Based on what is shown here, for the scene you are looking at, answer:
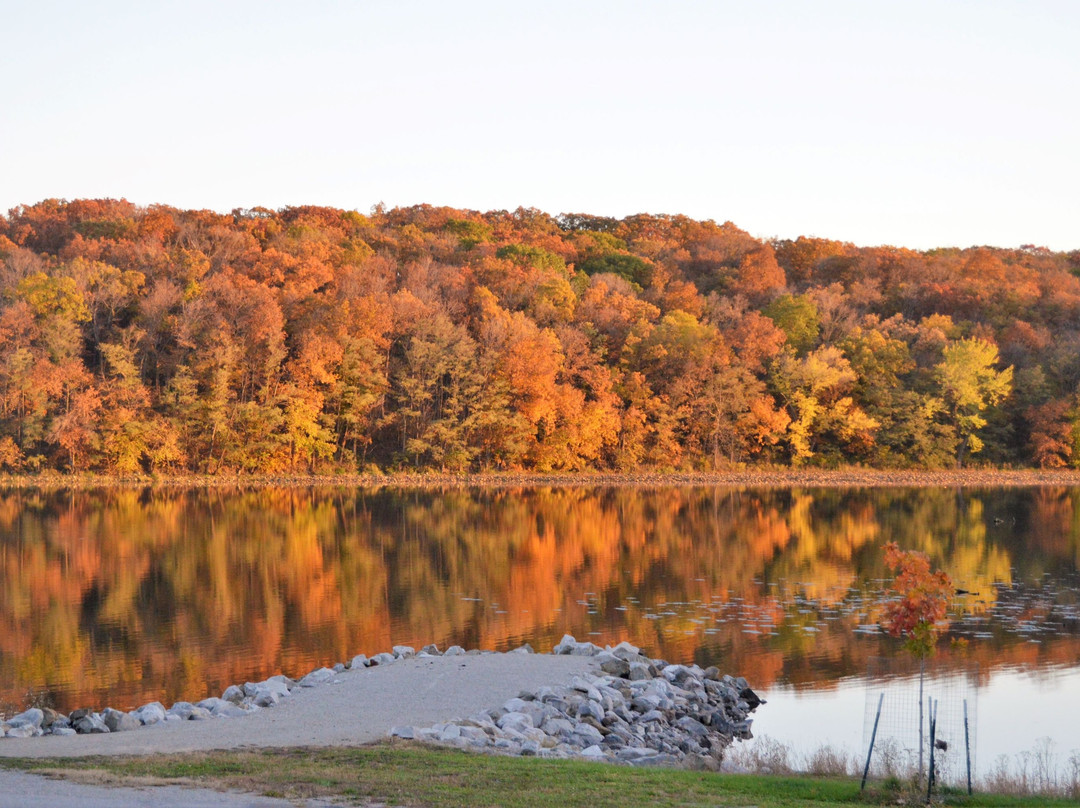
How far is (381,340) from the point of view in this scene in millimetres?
61219

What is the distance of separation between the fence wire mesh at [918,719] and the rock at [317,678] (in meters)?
7.07

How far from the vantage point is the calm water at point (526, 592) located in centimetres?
1722

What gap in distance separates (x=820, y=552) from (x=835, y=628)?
451 inches

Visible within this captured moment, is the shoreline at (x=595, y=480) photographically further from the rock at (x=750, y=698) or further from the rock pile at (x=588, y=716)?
the rock at (x=750, y=698)

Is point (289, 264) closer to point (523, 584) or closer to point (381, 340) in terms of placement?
point (381, 340)

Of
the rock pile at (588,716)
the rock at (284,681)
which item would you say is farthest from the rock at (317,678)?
the rock at (284,681)

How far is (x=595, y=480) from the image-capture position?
2416 inches

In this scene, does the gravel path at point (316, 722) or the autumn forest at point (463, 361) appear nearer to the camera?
the gravel path at point (316, 722)

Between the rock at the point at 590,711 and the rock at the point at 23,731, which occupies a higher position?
the rock at the point at 23,731

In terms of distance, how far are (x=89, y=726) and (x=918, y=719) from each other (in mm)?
9784

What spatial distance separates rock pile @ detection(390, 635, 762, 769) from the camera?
12.1 meters

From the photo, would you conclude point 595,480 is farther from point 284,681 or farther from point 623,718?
point 623,718

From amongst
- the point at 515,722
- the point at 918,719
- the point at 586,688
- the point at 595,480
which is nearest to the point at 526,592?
the point at 586,688

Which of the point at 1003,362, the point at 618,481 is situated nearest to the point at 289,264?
the point at 618,481
